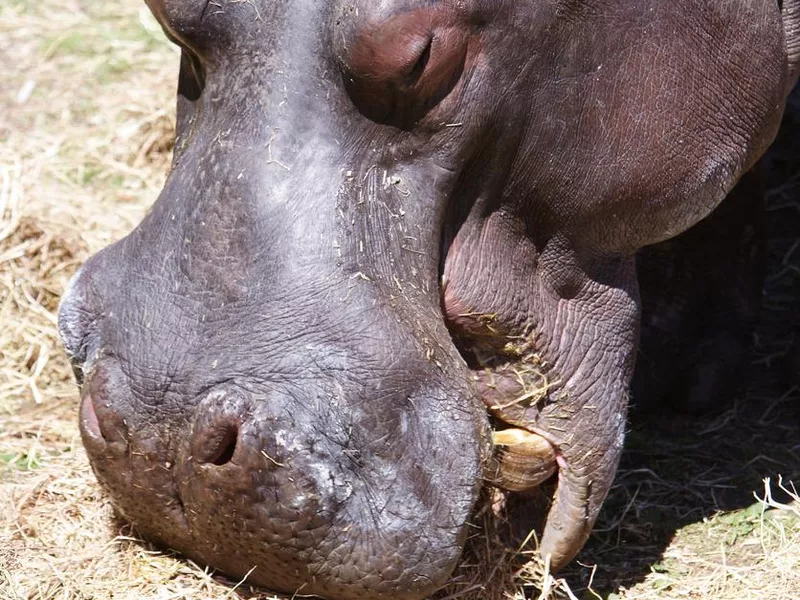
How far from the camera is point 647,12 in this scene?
2.59 m

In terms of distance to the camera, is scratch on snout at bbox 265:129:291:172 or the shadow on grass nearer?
scratch on snout at bbox 265:129:291:172

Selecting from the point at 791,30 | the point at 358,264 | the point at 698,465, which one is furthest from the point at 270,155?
the point at 698,465

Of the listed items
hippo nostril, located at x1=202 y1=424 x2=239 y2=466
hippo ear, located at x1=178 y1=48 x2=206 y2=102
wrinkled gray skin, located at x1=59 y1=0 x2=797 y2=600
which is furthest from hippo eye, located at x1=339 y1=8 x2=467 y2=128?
hippo nostril, located at x1=202 y1=424 x2=239 y2=466

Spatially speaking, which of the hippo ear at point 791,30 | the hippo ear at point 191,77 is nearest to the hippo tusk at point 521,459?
the hippo ear at point 191,77

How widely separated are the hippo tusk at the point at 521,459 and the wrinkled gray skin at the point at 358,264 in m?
0.03

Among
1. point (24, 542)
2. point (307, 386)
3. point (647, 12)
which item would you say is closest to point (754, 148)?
point (647, 12)

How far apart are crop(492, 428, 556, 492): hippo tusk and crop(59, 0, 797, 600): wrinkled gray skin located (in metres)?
0.03

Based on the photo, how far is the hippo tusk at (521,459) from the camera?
264 centimetres

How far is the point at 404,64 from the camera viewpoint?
7.66ft

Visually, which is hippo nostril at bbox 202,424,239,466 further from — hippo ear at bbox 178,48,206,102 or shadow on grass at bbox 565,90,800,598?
shadow on grass at bbox 565,90,800,598

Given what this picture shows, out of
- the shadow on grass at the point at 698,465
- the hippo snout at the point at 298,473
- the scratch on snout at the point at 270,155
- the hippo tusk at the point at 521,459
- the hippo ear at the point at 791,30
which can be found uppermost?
the hippo ear at the point at 791,30

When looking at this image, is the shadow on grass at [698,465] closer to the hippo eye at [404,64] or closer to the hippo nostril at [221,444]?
the hippo nostril at [221,444]

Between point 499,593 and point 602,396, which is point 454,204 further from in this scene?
point 499,593

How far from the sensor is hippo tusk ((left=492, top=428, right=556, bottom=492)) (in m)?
2.64
